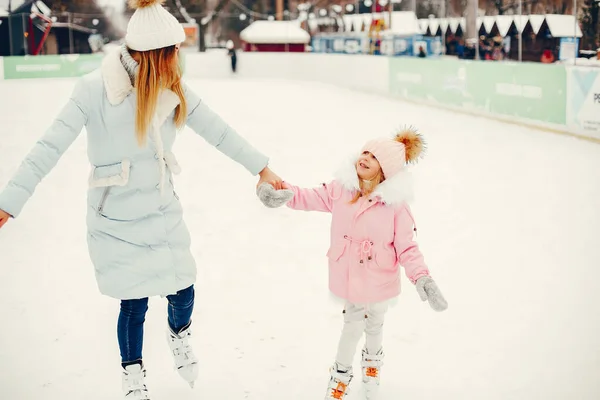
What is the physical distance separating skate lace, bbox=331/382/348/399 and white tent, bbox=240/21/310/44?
21.7m

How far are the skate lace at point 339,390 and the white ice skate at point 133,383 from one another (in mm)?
577

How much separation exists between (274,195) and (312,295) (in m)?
1.26

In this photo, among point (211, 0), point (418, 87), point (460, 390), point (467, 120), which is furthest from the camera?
point (211, 0)

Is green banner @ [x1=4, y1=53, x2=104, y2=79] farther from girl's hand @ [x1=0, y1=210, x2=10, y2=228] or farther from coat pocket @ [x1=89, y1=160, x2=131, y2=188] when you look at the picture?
girl's hand @ [x1=0, y1=210, x2=10, y2=228]

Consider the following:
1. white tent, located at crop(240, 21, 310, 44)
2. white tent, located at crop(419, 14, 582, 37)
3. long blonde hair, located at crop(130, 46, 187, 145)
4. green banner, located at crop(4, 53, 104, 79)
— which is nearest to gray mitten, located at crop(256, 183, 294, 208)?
long blonde hair, located at crop(130, 46, 187, 145)

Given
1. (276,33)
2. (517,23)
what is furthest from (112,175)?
(276,33)

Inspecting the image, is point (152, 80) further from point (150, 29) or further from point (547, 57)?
point (547, 57)

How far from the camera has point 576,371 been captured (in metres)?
2.71

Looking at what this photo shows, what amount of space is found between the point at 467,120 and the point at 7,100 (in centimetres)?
774

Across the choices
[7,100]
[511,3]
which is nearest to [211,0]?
[7,100]

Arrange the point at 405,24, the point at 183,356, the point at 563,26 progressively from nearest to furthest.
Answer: the point at 183,356 < the point at 563,26 < the point at 405,24

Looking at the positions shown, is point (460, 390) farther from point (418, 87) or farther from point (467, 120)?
point (418, 87)

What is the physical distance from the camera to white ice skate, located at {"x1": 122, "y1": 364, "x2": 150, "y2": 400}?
2350mm

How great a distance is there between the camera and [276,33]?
2383cm
